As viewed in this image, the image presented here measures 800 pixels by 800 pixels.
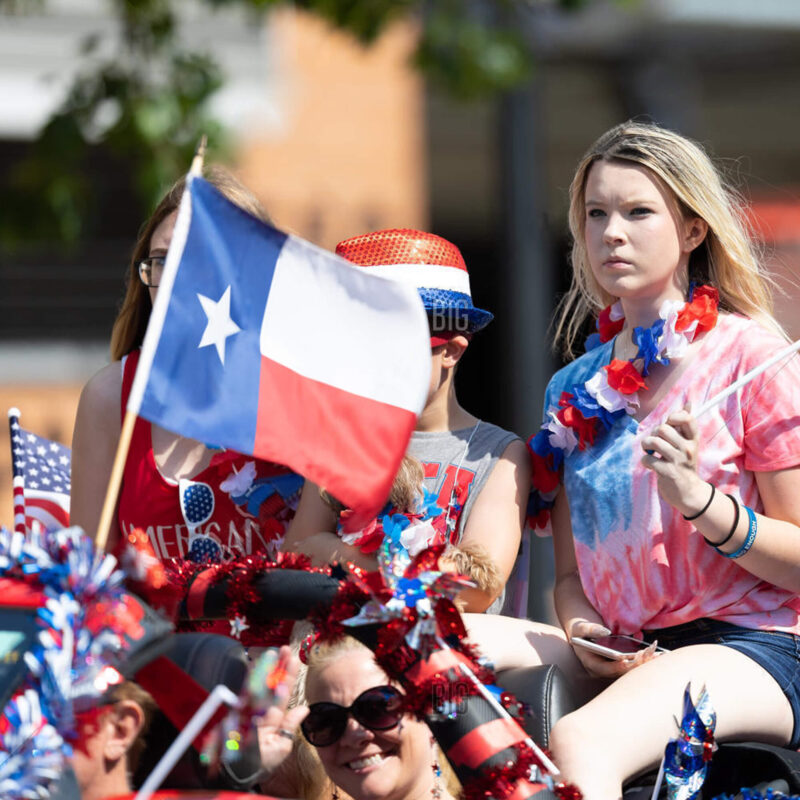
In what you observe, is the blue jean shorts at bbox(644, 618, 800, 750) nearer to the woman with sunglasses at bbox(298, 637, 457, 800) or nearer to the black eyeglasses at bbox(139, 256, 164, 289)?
the woman with sunglasses at bbox(298, 637, 457, 800)

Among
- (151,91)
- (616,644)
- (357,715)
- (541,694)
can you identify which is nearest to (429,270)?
(616,644)

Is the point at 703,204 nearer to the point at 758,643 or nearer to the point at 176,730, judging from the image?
the point at 758,643

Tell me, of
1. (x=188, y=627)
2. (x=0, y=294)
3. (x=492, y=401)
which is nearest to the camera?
(x=188, y=627)

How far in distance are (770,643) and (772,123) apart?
12.8 m

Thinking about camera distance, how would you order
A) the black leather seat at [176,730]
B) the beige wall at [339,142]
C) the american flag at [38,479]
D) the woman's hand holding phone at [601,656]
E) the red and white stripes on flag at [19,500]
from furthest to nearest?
the beige wall at [339,142] < the american flag at [38,479] < the red and white stripes on flag at [19,500] < the woman's hand holding phone at [601,656] < the black leather seat at [176,730]

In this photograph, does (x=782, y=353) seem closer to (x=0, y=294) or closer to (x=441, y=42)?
(x=441, y=42)

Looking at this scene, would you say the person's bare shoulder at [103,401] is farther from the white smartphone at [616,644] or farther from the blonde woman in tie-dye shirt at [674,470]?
the white smartphone at [616,644]

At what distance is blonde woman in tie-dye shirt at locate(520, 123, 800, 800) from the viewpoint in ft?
9.78

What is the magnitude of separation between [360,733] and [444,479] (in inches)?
31.7

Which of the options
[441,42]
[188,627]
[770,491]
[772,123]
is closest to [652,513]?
[770,491]

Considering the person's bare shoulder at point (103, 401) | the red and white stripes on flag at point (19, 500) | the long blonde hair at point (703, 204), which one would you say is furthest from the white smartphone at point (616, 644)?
the red and white stripes on flag at point (19, 500)

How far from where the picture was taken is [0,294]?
1141 centimetres

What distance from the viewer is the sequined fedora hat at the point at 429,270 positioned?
3.55 m

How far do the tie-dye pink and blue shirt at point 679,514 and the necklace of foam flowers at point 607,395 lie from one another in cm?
5
